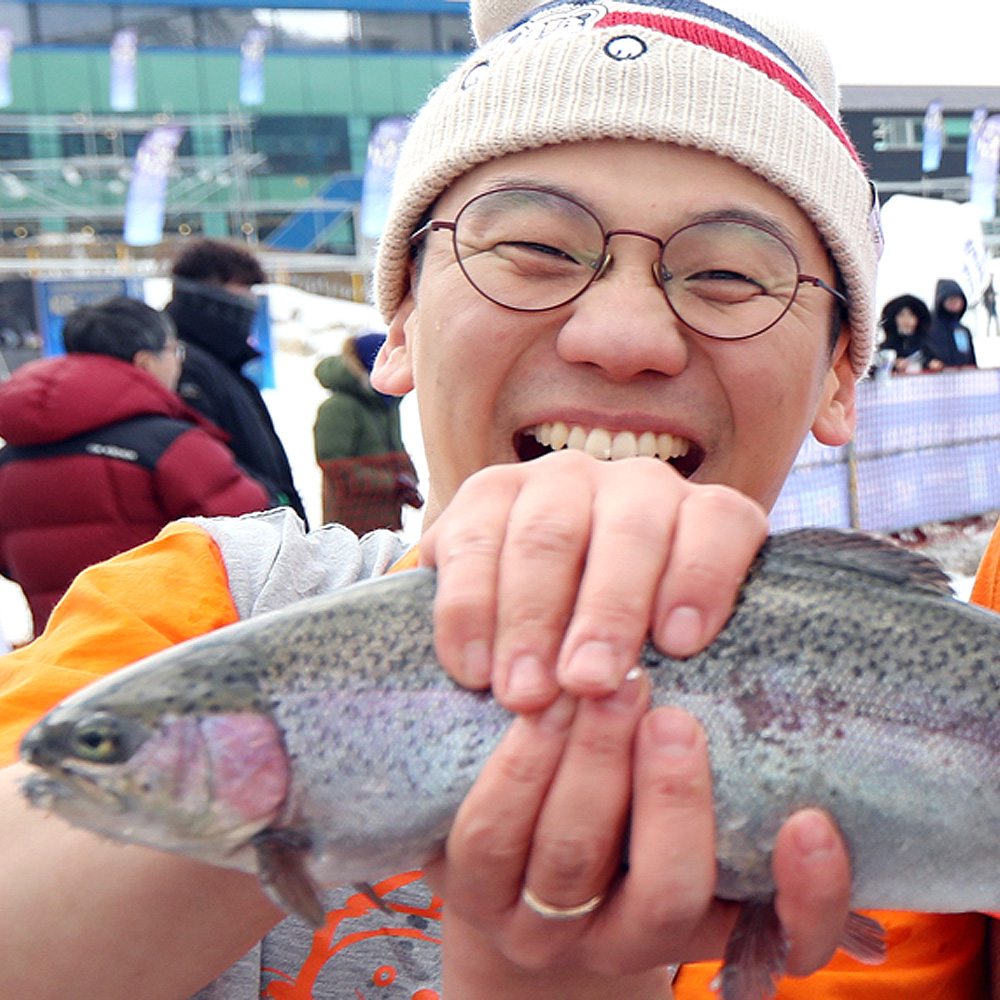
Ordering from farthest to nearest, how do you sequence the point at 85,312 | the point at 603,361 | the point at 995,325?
the point at 995,325 < the point at 85,312 < the point at 603,361

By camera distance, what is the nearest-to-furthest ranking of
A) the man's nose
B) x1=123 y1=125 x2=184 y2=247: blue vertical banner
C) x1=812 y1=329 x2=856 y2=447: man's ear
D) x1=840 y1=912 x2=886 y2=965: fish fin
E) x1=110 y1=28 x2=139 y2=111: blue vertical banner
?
x1=840 y1=912 x2=886 y2=965: fish fin → the man's nose → x1=812 y1=329 x2=856 y2=447: man's ear → x1=123 y1=125 x2=184 y2=247: blue vertical banner → x1=110 y1=28 x2=139 y2=111: blue vertical banner

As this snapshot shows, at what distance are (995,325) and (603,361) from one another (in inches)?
789

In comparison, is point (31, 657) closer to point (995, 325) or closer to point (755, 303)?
point (755, 303)

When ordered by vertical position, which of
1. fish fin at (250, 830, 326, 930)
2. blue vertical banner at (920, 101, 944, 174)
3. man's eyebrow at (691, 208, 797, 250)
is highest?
blue vertical banner at (920, 101, 944, 174)

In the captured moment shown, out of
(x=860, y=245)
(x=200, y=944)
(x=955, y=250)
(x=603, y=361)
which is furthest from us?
(x=955, y=250)

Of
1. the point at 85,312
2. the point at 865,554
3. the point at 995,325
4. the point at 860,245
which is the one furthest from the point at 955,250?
the point at 865,554

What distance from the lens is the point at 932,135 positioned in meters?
25.1

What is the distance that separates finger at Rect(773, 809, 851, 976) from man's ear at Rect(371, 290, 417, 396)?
122 cm

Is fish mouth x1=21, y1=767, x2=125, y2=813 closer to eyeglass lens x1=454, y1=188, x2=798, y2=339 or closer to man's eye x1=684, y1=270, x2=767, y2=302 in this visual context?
eyeglass lens x1=454, y1=188, x2=798, y2=339

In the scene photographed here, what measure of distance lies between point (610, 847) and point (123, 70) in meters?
35.6

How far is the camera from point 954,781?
1.18 m

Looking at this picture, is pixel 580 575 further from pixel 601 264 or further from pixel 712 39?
pixel 712 39

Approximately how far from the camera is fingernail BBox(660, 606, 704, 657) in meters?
1.09

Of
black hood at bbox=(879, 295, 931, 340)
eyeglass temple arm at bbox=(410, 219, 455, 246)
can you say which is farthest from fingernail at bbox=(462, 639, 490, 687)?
black hood at bbox=(879, 295, 931, 340)
